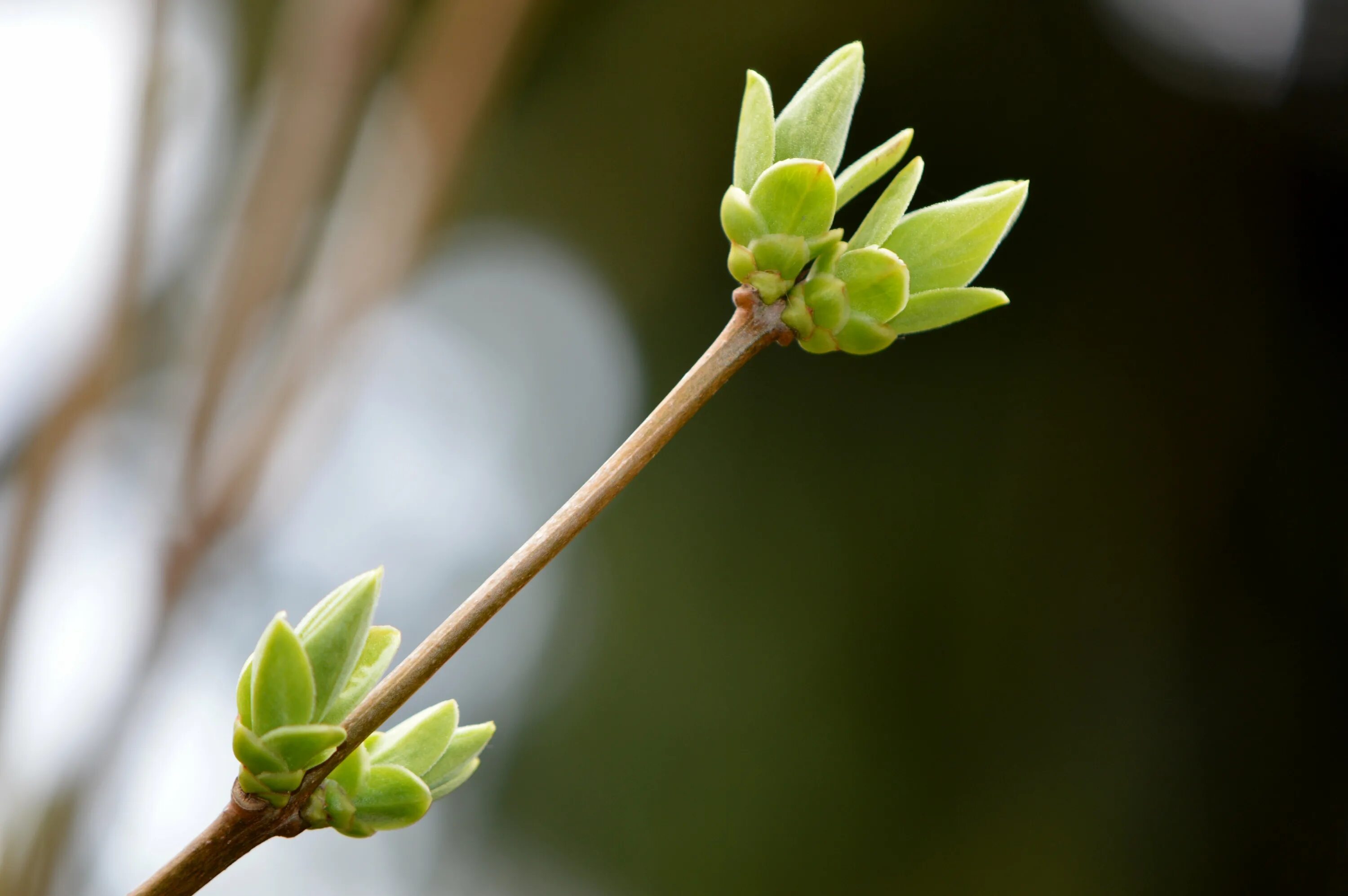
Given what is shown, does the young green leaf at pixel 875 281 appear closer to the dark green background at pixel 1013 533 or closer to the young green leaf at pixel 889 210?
the young green leaf at pixel 889 210

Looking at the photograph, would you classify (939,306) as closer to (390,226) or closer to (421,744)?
(421,744)

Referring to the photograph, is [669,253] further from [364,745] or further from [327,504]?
[364,745]

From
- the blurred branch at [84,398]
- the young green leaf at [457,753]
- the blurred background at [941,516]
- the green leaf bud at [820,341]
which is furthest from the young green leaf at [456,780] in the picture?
the blurred background at [941,516]

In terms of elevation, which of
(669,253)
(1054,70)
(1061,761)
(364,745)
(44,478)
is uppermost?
(1054,70)

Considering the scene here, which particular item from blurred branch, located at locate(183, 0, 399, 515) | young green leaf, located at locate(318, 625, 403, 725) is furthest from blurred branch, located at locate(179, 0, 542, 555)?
young green leaf, located at locate(318, 625, 403, 725)

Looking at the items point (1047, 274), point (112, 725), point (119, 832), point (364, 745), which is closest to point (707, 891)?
point (119, 832)

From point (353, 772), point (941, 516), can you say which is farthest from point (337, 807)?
point (941, 516)

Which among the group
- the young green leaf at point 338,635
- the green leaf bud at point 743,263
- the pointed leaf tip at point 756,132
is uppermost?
the pointed leaf tip at point 756,132

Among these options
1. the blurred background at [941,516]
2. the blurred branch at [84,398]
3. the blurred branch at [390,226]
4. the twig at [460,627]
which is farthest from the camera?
the blurred background at [941,516]
